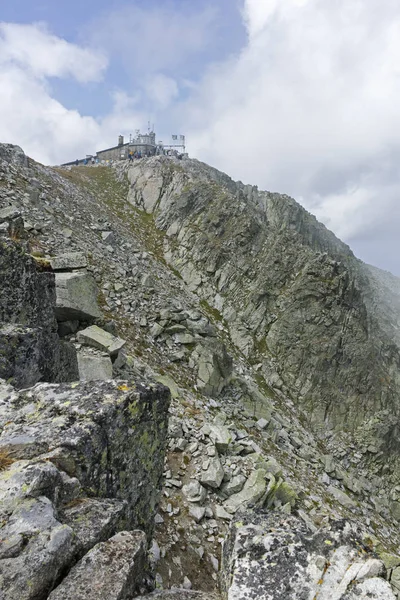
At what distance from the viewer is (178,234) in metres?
41.0

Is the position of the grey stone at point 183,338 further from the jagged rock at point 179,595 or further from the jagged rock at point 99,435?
the jagged rock at point 179,595

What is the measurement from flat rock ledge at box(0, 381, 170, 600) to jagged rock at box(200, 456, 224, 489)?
4485 mm

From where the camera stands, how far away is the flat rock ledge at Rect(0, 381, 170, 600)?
324 centimetres

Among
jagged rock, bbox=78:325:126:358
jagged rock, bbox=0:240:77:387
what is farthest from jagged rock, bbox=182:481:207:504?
jagged rock, bbox=78:325:126:358

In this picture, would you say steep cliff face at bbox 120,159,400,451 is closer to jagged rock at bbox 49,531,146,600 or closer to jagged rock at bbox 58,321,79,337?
jagged rock at bbox 58,321,79,337

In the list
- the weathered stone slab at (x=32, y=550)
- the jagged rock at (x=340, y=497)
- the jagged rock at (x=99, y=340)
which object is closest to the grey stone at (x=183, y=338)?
the jagged rock at (x=99, y=340)

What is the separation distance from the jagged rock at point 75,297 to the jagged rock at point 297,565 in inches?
411

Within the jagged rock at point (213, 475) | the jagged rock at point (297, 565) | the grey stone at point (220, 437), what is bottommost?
the jagged rock at point (213, 475)

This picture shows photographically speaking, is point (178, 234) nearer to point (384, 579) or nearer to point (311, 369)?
point (311, 369)

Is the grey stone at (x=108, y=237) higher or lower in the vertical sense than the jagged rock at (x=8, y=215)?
higher

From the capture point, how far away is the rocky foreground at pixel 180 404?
3.78 m

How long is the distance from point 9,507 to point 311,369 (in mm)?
31396

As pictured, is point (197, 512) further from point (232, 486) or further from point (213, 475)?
point (232, 486)

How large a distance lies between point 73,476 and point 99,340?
9.62 metres
